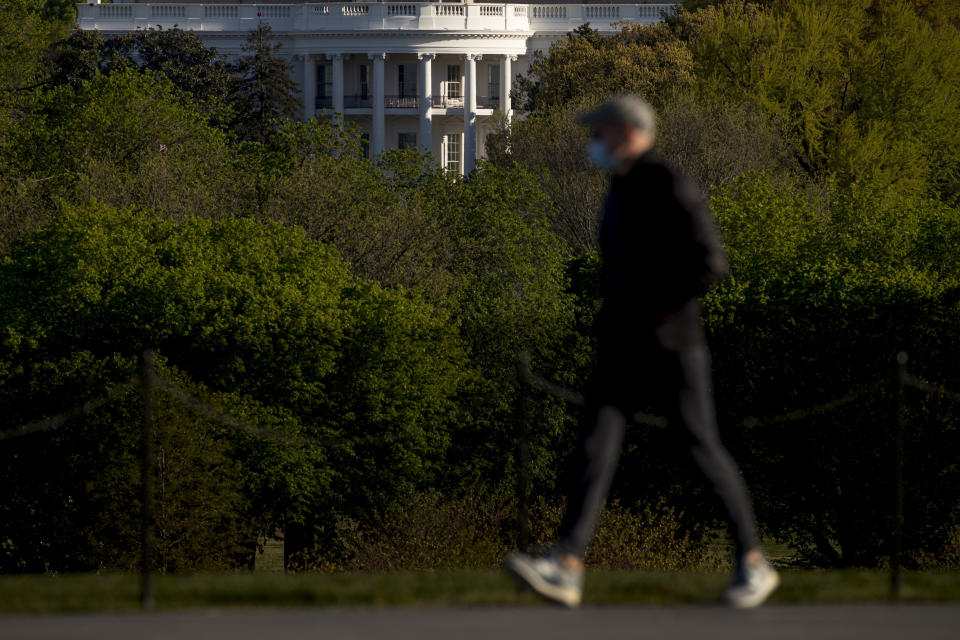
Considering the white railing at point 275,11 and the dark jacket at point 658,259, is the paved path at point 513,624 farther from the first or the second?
the white railing at point 275,11

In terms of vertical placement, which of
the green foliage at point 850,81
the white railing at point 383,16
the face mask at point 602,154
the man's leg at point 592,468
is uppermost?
the white railing at point 383,16

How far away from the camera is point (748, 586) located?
798 cm

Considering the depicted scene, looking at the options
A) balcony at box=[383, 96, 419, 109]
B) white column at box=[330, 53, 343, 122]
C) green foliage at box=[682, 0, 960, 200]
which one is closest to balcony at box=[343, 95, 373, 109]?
white column at box=[330, 53, 343, 122]

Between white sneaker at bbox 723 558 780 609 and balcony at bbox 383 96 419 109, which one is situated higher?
balcony at bbox 383 96 419 109

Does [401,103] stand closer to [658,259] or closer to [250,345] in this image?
[250,345]

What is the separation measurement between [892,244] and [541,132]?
15.6 m

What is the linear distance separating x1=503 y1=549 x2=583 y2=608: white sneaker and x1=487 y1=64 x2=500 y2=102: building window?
10078 cm

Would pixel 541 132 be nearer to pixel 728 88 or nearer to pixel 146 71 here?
pixel 728 88

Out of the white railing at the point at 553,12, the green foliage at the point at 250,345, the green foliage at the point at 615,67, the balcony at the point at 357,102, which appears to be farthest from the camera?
the white railing at the point at 553,12

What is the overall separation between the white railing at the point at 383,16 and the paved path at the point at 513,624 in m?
96.3

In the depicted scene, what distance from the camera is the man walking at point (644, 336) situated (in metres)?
7.82

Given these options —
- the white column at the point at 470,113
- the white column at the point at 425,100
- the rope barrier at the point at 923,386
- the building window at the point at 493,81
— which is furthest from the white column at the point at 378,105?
the rope barrier at the point at 923,386

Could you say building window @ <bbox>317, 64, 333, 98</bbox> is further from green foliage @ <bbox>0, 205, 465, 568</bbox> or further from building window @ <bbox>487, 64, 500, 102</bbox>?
green foliage @ <bbox>0, 205, 465, 568</bbox>

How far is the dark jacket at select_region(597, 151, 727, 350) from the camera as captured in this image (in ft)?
25.6
